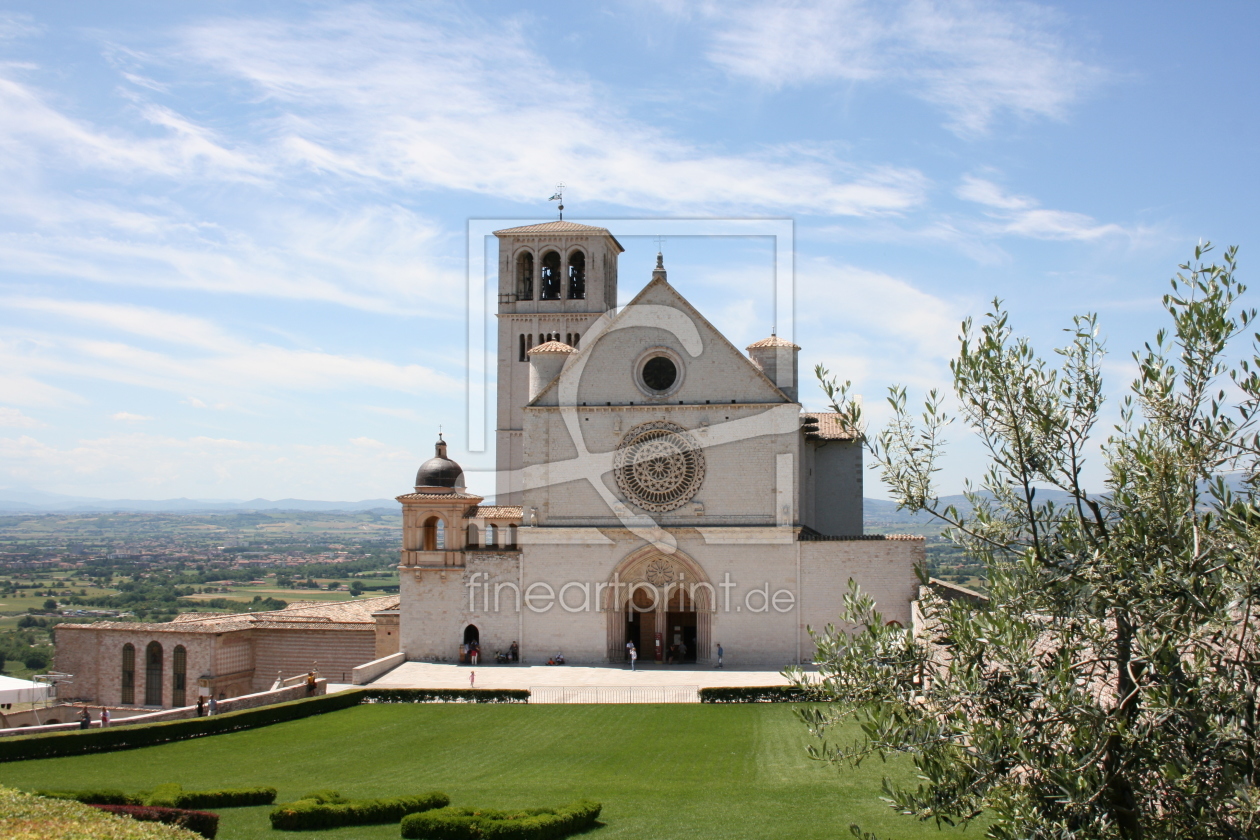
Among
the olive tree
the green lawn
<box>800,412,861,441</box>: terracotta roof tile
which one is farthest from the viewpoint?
<box>800,412,861,441</box>: terracotta roof tile

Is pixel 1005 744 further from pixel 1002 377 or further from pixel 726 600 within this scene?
pixel 726 600

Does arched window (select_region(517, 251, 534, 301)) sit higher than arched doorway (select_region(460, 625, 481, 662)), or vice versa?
arched window (select_region(517, 251, 534, 301))

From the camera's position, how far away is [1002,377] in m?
11.1

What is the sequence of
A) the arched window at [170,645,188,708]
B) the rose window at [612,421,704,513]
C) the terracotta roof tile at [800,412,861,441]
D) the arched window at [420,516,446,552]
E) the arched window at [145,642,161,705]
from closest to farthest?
1. the rose window at [612,421,704,513]
2. the arched window at [170,645,188,708]
3. the arched window at [145,642,161,705]
4. the arched window at [420,516,446,552]
5. the terracotta roof tile at [800,412,861,441]

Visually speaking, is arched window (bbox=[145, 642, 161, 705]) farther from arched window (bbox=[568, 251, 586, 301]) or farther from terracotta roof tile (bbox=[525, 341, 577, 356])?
arched window (bbox=[568, 251, 586, 301])

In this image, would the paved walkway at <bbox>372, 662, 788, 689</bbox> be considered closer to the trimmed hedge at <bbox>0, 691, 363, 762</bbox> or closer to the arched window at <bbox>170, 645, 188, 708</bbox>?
the trimmed hedge at <bbox>0, 691, 363, 762</bbox>

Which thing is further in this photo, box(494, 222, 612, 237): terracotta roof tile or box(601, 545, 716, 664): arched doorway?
box(494, 222, 612, 237): terracotta roof tile

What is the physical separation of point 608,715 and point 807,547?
10.6 metres

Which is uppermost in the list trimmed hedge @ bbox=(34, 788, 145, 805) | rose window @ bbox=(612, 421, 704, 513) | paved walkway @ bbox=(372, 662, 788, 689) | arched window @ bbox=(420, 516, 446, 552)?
rose window @ bbox=(612, 421, 704, 513)

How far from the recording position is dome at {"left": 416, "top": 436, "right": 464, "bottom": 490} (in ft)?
126

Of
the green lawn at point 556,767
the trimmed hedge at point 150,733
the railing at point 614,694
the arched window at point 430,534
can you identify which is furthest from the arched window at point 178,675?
the railing at point 614,694

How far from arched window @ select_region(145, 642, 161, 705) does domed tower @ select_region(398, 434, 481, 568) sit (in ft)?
29.5

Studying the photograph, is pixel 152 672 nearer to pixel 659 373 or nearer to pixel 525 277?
pixel 659 373

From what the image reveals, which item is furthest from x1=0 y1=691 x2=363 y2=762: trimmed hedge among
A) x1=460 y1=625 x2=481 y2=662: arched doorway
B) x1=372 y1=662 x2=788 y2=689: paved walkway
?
x1=460 y1=625 x2=481 y2=662: arched doorway
